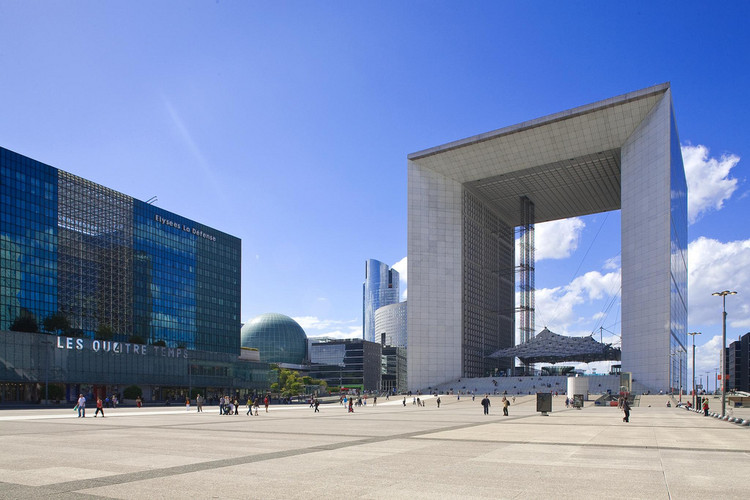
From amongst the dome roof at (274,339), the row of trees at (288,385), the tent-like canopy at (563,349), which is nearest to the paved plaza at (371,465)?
the tent-like canopy at (563,349)

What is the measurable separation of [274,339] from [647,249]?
123279 millimetres

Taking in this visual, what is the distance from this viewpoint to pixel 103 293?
113 meters

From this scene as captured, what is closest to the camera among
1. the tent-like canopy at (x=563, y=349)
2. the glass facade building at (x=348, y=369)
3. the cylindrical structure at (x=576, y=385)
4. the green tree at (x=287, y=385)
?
the cylindrical structure at (x=576, y=385)

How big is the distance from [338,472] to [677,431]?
2235 centimetres

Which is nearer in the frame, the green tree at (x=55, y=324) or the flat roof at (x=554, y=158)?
the green tree at (x=55, y=324)

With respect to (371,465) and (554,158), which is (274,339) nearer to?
(554,158)

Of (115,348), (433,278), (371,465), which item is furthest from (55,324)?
(371,465)

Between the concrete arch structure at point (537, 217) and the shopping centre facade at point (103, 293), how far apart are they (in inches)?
1544

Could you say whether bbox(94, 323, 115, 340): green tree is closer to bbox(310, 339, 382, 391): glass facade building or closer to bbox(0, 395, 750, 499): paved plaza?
bbox(0, 395, 750, 499): paved plaza

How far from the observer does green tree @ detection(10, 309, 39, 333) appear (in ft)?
302

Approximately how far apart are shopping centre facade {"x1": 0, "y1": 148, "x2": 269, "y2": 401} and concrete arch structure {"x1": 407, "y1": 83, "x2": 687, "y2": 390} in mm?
39215

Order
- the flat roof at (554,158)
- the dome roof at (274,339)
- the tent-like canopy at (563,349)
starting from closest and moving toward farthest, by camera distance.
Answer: the flat roof at (554,158), the tent-like canopy at (563,349), the dome roof at (274,339)

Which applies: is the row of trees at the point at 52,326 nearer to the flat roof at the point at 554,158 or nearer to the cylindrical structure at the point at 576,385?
the flat roof at the point at 554,158

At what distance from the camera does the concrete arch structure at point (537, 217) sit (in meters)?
98.7
